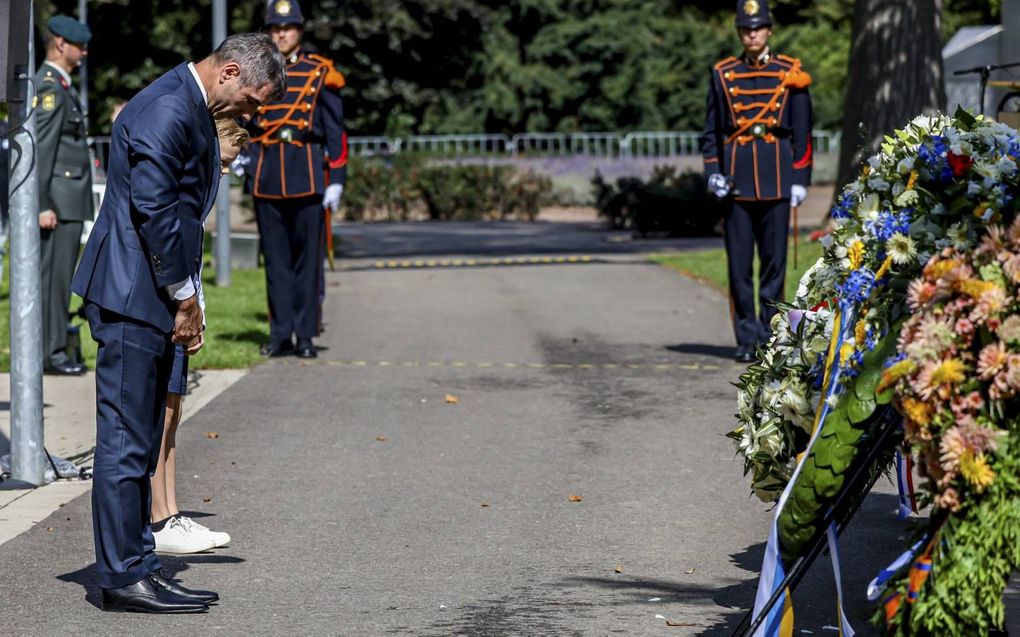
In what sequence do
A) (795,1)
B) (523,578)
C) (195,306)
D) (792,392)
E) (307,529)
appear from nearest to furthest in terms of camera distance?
(792,392)
(195,306)
(523,578)
(307,529)
(795,1)

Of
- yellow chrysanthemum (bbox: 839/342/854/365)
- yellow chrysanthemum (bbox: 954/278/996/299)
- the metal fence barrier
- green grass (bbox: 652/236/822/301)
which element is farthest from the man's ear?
the metal fence barrier

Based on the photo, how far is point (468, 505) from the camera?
7281mm

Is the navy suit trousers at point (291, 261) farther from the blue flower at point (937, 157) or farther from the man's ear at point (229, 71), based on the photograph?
the blue flower at point (937, 157)

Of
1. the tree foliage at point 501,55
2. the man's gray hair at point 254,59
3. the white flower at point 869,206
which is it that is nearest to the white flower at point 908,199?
the white flower at point 869,206

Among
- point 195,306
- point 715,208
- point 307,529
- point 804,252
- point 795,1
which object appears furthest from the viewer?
point 795,1

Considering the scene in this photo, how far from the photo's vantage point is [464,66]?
44.2 m

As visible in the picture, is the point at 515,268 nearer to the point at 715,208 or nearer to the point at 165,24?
the point at 715,208

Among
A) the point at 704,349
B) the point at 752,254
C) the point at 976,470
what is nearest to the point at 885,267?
the point at 976,470

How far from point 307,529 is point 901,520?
238cm

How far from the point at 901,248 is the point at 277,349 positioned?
7.70 m

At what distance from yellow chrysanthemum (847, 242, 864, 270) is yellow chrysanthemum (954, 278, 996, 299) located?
0.59 metres

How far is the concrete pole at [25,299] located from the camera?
7.44 m

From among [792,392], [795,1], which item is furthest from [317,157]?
[795,1]

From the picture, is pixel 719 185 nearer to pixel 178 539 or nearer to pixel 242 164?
pixel 242 164
